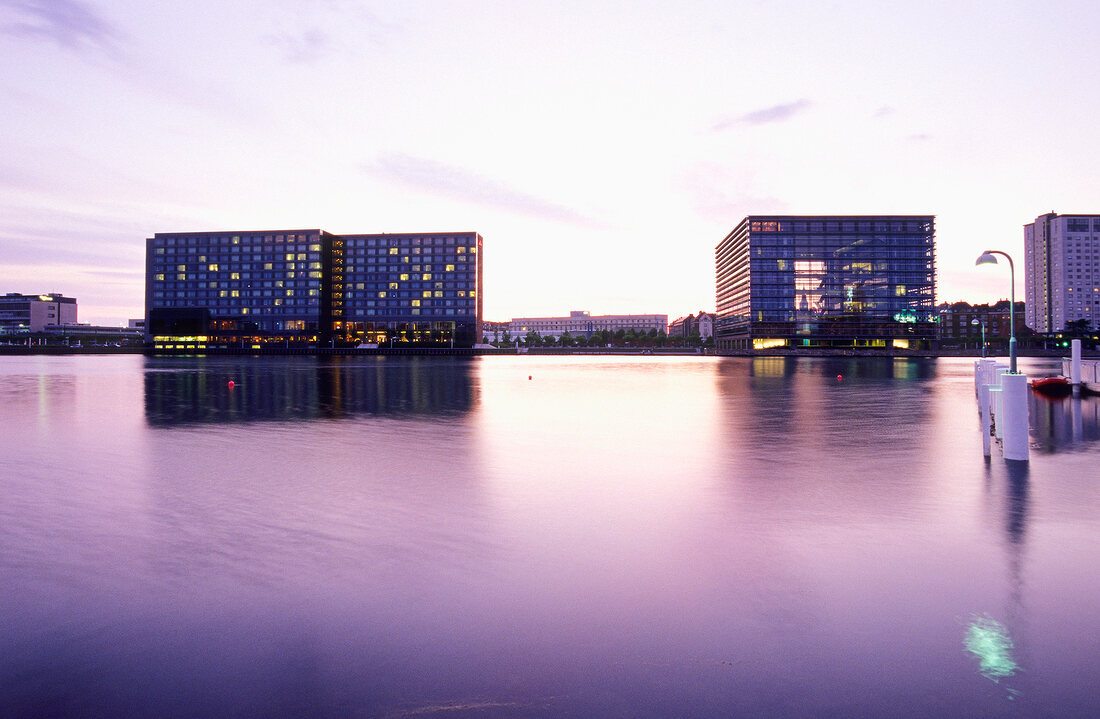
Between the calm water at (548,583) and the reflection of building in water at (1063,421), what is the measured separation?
209cm

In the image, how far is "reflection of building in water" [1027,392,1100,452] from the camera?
1694 centimetres

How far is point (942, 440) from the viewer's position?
17.2 meters

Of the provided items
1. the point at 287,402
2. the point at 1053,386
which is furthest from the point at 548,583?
the point at 1053,386

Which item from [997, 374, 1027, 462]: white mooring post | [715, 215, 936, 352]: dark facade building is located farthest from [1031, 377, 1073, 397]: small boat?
[715, 215, 936, 352]: dark facade building

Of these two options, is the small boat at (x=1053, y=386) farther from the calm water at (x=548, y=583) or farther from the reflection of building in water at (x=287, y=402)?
the reflection of building in water at (x=287, y=402)

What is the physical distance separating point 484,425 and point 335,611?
15264mm

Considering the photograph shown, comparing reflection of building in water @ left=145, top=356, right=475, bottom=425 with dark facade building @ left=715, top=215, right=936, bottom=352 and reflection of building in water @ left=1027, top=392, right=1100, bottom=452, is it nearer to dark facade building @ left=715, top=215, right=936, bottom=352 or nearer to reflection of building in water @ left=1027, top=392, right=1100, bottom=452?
reflection of building in water @ left=1027, top=392, right=1100, bottom=452

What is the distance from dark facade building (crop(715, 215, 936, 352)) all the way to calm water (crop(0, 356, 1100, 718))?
172875 millimetres

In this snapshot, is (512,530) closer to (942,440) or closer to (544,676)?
(544,676)

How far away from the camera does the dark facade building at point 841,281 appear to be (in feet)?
570

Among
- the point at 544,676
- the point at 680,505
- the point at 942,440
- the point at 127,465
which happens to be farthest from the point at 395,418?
the point at 544,676

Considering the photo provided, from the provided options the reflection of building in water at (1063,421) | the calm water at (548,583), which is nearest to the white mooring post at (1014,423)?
the calm water at (548,583)

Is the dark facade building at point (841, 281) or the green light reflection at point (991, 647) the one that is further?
the dark facade building at point (841, 281)

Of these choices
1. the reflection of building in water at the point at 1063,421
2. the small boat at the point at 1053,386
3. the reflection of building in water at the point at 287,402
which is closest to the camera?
the reflection of building in water at the point at 1063,421
